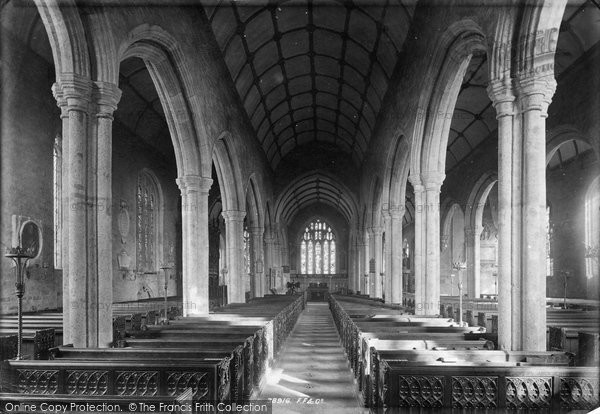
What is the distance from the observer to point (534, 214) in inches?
299

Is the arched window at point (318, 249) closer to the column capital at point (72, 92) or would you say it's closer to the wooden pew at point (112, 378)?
the column capital at point (72, 92)

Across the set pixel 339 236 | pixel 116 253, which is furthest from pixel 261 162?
pixel 339 236

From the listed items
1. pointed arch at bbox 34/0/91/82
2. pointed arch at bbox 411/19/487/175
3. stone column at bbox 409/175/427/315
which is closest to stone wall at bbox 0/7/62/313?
pointed arch at bbox 34/0/91/82

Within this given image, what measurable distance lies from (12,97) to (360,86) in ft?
42.1

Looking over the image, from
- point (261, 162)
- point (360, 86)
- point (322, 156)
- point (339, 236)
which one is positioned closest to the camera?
point (360, 86)

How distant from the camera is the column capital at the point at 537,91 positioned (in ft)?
24.9

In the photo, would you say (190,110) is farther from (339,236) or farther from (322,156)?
(339,236)

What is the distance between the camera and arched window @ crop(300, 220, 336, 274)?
153 feet

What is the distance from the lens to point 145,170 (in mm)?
22875

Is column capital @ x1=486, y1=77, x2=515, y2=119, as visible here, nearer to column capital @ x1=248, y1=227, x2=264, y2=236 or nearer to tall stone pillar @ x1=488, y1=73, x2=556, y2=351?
tall stone pillar @ x1=488, y1=73, x2=556, y2=351

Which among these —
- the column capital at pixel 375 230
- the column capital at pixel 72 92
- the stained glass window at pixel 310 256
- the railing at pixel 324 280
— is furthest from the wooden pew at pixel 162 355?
the stained glass window at pixel 310 256

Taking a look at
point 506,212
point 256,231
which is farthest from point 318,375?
point 256,231

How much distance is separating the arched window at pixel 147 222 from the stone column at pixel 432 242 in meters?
13.1

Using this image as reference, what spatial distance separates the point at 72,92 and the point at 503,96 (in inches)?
252
